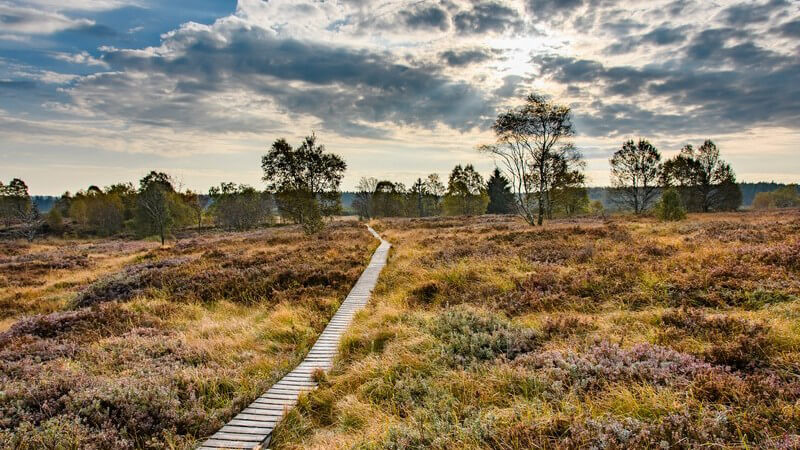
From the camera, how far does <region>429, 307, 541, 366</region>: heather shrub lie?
24.0 feet

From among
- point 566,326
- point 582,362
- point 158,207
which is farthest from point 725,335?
point 158,207

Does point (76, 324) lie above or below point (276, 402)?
above

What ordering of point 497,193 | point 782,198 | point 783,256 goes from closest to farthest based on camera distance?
1. point 783,256
2. point 497,193
3. point 782,198

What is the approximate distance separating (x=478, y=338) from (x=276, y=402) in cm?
415

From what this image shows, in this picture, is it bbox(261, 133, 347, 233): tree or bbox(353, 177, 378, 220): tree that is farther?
bbox(353, 177, 378, 220): tree

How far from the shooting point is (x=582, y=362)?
604 centimetres

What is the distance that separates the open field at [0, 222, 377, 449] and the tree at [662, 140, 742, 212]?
186 feet

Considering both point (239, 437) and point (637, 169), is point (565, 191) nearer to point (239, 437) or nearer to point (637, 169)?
point (637, 169)

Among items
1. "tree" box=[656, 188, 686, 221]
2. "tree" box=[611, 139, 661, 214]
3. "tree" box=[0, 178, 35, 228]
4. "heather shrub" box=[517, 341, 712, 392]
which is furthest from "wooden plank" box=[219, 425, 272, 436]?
"tree" box=[0, 178, 35, 228]

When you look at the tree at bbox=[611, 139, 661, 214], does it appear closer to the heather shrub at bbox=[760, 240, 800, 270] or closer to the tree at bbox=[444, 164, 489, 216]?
the tree at bbox=[444, 164, 489, 216]

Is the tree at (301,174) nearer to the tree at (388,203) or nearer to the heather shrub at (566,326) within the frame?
the heather shrub at (566,326)

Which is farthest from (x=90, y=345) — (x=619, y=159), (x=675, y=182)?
(x=675, y=182)

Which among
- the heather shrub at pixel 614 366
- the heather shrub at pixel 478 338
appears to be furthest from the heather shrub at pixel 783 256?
the heather shrub at pixel 478 338

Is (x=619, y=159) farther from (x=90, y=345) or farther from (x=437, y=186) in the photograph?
(x=90, y=345)
